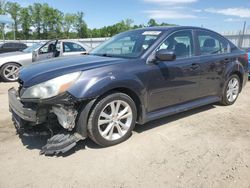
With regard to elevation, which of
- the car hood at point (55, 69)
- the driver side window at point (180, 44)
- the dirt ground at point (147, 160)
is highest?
the driver side window at point (180, 44)

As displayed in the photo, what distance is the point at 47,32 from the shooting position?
54312mm

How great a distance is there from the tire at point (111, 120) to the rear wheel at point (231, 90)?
102 inches

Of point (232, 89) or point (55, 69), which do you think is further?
point (232, 89)

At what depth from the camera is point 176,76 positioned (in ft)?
14.2

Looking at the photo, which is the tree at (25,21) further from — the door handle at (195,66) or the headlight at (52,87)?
the headlight at (52,87)

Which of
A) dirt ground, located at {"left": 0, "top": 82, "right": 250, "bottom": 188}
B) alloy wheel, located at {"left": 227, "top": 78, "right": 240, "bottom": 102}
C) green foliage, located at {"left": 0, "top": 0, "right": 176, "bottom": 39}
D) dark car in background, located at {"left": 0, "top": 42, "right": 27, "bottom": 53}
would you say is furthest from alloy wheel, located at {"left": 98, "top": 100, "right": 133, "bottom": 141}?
green foliage, located at {"left": 0, "top": 0, "right": 176, "bottom": 39}

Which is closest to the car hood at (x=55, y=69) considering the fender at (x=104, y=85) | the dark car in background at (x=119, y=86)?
the dark car in background at (x=119, y=86)

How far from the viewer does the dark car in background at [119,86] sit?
132 inches

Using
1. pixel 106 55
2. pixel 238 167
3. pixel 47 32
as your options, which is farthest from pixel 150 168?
pixel 47 32

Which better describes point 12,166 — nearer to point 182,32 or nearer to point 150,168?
point 150,168

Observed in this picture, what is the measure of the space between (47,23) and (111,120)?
54.8 meters

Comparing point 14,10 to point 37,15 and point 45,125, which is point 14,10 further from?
point 45,125

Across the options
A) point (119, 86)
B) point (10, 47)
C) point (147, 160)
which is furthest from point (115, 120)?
point (10, 47)

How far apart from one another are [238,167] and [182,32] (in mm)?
2431
